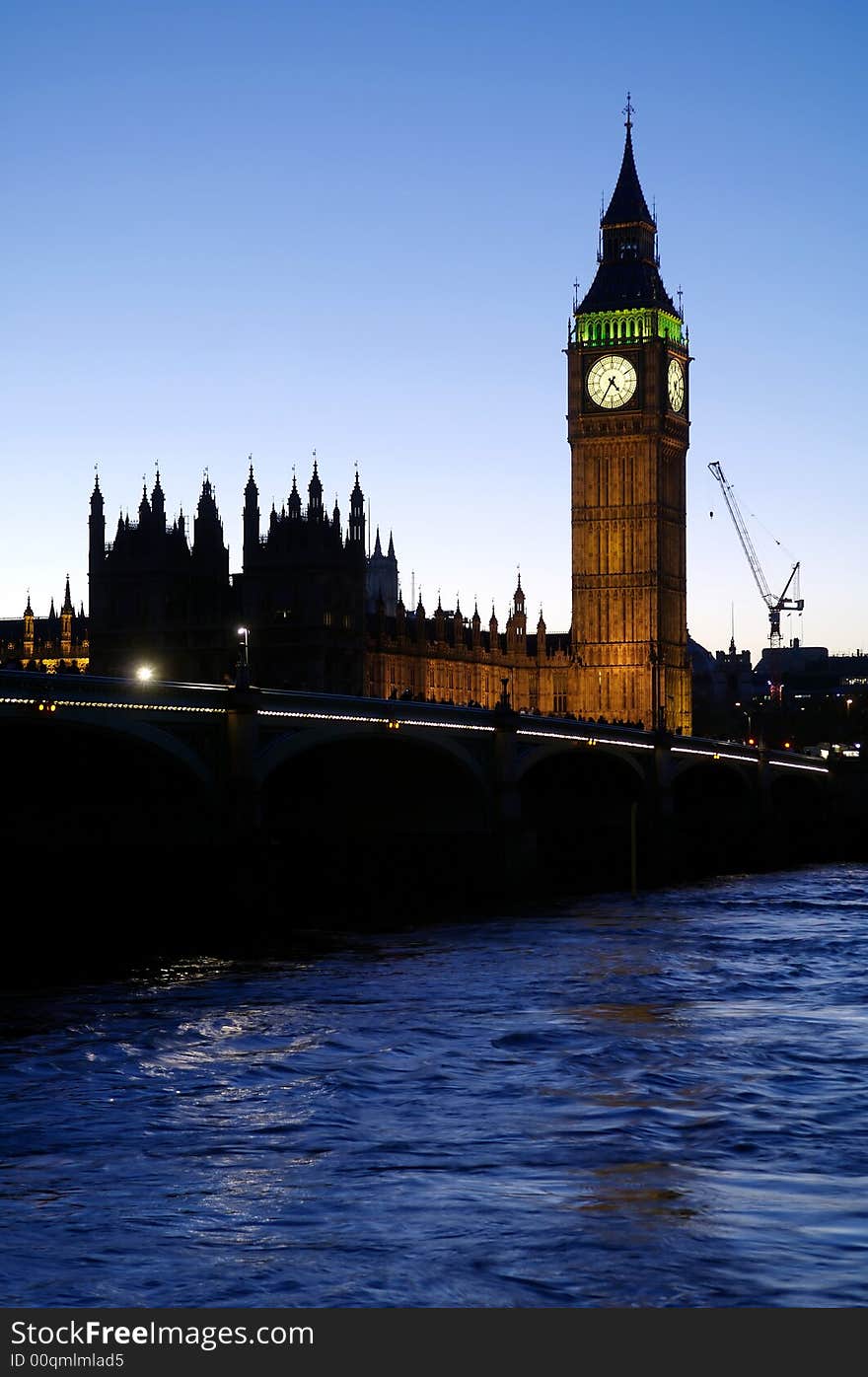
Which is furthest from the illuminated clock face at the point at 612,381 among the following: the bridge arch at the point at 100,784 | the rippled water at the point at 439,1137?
the rippled water at the point at 439,1137

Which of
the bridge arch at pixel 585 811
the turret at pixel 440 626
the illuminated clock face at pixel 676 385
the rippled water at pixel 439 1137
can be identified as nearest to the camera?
the rippled water at pixel 439 1137

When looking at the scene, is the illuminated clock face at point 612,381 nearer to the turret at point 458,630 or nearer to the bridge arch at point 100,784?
the turret at point 458,630

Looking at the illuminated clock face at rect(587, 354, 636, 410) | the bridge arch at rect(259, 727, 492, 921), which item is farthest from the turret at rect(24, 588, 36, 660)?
the bridge arch at rect(259, 727, 492, 921)

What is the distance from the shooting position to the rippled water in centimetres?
1975

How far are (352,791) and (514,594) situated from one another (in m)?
82.3

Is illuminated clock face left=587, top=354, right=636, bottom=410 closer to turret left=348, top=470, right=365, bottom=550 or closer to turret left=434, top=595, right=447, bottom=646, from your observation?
turret left=434, top=595, right=447, bottom=646

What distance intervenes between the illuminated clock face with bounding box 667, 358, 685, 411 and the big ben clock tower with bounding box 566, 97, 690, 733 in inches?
3.3

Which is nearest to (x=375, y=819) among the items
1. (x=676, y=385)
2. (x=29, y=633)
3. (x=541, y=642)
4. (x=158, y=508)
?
(x=158, y=508)

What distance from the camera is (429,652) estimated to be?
135 m

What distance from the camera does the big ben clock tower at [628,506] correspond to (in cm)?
15388

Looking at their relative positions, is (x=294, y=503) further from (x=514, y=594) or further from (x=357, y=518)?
(x=514, y=594)

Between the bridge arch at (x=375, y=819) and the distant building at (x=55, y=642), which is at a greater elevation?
the distant building at (x=55, y=642)

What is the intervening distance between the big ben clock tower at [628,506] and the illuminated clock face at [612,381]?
8 centimetres

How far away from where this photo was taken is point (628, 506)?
156 metres
